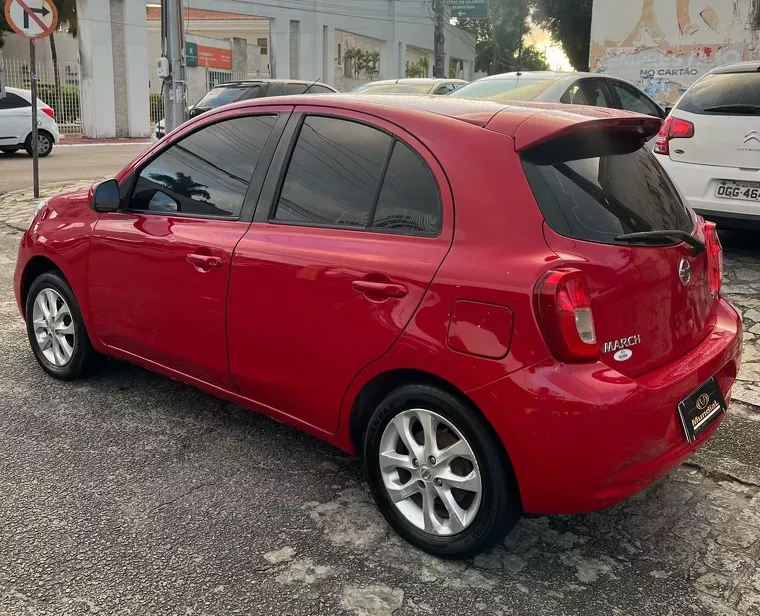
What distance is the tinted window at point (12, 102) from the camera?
16.5 meters

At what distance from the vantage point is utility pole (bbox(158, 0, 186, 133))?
39.5ft

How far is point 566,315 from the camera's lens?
2.37m

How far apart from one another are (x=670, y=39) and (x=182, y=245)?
59.2 ft

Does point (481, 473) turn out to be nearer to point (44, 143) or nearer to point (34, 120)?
point (34, 120)

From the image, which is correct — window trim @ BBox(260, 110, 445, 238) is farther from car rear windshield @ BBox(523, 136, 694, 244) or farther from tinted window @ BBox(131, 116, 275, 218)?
car rear windshield @ BBox(523, 136, 694, 244)

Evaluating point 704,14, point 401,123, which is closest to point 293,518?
point 401,123

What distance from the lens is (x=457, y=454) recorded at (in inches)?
103

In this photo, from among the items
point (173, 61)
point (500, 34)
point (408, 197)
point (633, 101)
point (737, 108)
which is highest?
point (500, 34)

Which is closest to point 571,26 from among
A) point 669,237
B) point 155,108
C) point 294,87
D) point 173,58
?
point 155,108

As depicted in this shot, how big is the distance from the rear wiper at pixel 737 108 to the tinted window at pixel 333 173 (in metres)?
4.50

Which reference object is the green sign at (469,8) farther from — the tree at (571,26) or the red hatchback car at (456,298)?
the red hatchback car at (456,298)

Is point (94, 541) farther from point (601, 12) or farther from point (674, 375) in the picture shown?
point (601, 12)

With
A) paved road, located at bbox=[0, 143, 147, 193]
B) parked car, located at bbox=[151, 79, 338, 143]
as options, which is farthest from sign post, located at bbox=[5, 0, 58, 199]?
parked car, located at bbox=[151, 79, 338, 143]

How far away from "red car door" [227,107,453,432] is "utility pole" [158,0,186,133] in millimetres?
9791
